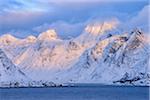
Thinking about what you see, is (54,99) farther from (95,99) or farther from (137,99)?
(137,99)

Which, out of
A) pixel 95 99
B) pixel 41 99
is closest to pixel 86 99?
pixel 95 99

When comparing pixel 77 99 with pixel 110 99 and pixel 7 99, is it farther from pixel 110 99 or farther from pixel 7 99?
pixel 7 99

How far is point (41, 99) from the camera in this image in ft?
481

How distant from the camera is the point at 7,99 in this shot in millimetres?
149250

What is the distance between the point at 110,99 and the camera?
491 feet

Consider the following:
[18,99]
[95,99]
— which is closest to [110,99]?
[95,99]

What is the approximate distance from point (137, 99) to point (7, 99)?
34.5 m

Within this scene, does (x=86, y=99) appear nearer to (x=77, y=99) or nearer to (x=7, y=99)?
(x=77, y=99)

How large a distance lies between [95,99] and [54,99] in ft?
35.8

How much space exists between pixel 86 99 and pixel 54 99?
28.7 feet

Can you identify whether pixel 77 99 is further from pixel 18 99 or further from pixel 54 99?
pixel 18 99

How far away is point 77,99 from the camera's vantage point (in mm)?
146750

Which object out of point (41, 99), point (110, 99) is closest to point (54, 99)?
point (41, 99)

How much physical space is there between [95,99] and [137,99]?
1131 cm
